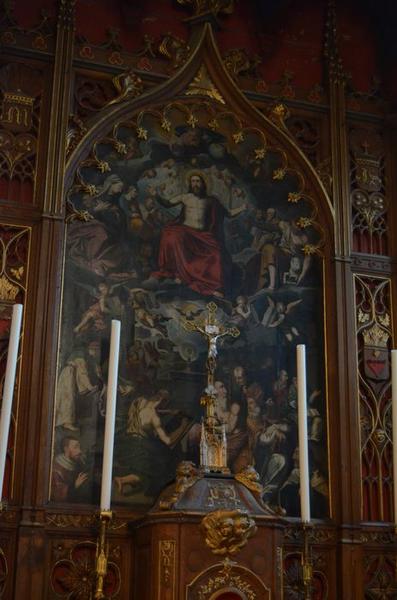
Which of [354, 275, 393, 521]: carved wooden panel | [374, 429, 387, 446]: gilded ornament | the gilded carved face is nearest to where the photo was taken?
[354, 275, 393, 521]: carved wooden panel

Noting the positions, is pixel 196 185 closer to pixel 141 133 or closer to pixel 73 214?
pixel 141 133

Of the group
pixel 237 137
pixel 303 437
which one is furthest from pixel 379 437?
pixel 237 137

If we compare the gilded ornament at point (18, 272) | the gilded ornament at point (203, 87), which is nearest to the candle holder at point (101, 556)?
the gilded ornament at point (18, 272)

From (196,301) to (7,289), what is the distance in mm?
1650

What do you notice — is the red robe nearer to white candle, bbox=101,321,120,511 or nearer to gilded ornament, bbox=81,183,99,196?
gilded ornament, bbox=81,183,99,196

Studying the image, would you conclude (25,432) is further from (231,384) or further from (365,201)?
(365,201)

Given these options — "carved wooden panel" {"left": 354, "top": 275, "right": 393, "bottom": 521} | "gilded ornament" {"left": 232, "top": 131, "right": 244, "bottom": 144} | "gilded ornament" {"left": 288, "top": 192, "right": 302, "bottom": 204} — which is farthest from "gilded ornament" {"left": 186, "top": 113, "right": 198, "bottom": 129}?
"carved wooden panel" {"left": 354, "top": 275, "right": 393, "bottom": 521}

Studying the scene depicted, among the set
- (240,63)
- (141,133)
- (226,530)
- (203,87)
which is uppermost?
(240,63)

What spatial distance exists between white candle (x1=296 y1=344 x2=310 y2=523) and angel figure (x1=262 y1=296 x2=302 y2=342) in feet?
1.89

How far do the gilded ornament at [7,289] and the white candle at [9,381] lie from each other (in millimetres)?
520

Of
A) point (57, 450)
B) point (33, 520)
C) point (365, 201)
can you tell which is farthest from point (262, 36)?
point (33, 520)

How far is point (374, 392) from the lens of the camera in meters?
8.92

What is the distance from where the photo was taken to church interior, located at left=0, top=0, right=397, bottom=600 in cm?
754

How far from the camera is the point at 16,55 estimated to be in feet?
28.8
